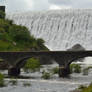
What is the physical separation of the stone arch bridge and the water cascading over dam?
38.2m

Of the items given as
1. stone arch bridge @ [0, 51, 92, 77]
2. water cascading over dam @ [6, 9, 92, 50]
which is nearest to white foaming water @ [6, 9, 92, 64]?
water cascading over dam @ [6, 9, 92, 50]

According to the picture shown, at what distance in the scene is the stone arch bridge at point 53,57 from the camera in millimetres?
64188

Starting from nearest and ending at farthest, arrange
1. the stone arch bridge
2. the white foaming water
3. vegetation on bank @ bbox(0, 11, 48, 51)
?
the stone arch bridge, vegetation on bank @ bbox(0, 11, 48, 51), the white foaming water

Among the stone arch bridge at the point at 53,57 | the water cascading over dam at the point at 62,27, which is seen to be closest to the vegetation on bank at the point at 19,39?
the water cascading over dam at the point at 62,27

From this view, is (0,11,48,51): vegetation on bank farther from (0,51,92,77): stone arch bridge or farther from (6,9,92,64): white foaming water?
(0,51,92,77): stone arch bridge

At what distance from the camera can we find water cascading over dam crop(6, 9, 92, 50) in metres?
108

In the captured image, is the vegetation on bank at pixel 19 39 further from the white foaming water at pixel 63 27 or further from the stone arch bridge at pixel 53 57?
the stone arch bridge at pixel 53 57

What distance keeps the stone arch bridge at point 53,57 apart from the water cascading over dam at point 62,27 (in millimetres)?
38230

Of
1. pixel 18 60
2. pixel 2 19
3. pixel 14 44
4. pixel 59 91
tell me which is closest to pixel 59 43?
pixel 14 44

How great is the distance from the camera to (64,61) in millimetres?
66000

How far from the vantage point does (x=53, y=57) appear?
2623 inches

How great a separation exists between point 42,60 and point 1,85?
164ft

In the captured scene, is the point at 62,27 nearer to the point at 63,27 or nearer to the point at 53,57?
the point at 63,27

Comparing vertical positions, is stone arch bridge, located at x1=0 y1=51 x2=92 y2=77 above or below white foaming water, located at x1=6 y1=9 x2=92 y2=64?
below
